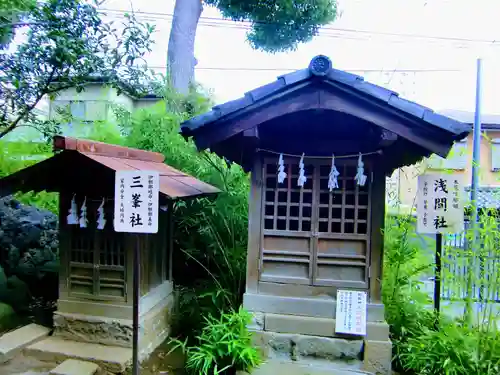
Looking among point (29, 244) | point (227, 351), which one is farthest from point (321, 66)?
point (29, 244)

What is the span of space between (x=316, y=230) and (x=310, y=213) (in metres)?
0.29

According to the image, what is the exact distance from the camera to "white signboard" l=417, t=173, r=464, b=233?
16.9ft

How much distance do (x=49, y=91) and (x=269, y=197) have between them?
4540 millimetres

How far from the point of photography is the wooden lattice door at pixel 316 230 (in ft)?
17.6

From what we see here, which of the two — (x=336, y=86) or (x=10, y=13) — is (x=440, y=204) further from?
(x=10, y=13)

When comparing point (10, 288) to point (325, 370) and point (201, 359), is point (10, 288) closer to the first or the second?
point (201, 359)

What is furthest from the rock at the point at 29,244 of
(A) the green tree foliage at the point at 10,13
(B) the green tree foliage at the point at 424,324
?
(B) the green tree foliage at the point at 424,324

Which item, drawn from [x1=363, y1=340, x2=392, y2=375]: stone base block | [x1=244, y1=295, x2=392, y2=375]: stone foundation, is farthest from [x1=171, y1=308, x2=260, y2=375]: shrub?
[x1=363, y1=340, x2=392, y2=375]: stone base block

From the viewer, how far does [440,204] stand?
5.18 meters

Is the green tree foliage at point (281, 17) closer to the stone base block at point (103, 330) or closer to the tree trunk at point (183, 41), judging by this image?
the tree trunk at point (183, 41)

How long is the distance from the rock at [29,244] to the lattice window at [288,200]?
19.7 ft

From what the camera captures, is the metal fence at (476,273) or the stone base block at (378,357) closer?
the metal fence at (476,273)

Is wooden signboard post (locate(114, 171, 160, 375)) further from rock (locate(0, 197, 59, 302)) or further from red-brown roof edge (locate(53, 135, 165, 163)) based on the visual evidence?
rock (locate(0, 197, 59, 302))

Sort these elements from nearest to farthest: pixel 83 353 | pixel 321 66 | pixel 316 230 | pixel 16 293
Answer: pixel 321 66, pixel 316 230, pixel 83 353, pixel 16 293
